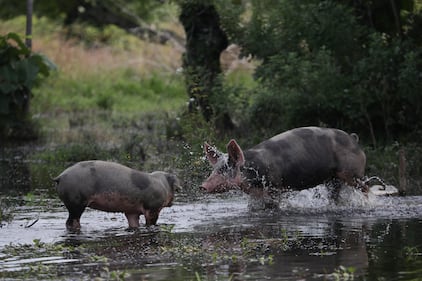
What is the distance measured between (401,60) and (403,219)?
554 cm

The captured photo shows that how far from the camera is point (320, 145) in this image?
1102 cm

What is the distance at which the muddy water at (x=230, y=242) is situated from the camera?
24.7 feet

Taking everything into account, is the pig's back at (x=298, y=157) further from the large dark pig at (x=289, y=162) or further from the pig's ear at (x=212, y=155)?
the pig's ear at (x=212, y=155)

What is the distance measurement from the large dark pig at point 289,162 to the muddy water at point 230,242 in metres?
0.30

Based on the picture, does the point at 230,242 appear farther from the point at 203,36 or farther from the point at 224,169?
the point at 203,36

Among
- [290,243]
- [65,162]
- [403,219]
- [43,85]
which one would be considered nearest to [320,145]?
[403,219]

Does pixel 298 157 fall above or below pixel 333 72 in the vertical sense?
below

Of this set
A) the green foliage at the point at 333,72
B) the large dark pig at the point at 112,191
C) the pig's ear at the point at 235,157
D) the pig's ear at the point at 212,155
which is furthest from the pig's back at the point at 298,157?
the green foliage at the point at 333,72

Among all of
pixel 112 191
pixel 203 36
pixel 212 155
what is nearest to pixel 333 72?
pixel 203 36

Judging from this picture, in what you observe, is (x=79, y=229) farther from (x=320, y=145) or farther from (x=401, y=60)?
(x=401, y=60)

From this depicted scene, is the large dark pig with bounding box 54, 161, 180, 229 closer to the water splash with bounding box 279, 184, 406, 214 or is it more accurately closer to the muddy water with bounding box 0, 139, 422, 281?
the muddy water with bounding box 0, 139, 422, 281

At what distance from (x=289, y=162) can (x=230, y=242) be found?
6.83 feet

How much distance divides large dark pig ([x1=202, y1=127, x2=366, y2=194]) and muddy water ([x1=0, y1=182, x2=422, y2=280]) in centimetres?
30

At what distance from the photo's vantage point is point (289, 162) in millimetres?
10797
